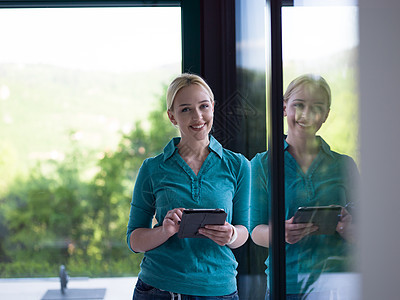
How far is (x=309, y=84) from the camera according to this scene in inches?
24.6

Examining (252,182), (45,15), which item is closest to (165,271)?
(252,182)

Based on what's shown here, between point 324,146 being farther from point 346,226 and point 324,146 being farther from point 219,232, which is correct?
point 219,232

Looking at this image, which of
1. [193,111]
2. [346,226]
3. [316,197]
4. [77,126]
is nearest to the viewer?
[346,226]

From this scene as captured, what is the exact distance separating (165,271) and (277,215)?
1.09 feet

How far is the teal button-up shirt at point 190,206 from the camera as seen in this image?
0.97 metres

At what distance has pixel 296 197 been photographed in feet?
2.27

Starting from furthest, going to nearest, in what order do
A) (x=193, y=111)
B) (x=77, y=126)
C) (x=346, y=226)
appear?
1. (x=77, y=126)
2. (x=193, y=111)
3. (x=346, y=226)

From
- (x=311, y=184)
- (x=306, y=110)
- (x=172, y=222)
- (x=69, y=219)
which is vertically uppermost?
(x=306, y=110)

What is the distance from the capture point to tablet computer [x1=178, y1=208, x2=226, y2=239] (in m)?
0.92

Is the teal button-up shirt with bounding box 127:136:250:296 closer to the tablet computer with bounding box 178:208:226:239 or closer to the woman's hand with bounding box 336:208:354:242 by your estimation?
the tablet computer with bounding box 178:208:226:239

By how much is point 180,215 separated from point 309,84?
0.44 m

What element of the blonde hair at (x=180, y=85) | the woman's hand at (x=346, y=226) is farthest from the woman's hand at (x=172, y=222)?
the woman's hand at (x=346, y=226)

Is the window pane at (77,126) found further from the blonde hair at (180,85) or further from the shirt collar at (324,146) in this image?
the shirt collar at (324,146)

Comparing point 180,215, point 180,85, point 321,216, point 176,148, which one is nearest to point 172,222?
point 180,215
